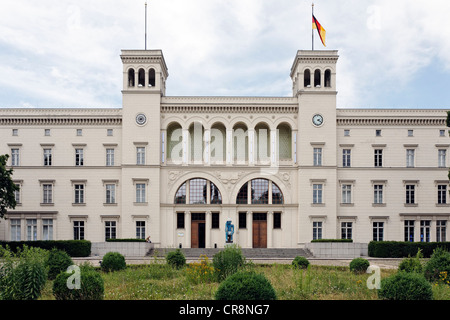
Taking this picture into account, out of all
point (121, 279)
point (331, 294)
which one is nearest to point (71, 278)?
point (121, 279)

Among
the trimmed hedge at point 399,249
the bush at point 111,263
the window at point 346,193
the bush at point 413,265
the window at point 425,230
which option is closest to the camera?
the bush at point 413,265

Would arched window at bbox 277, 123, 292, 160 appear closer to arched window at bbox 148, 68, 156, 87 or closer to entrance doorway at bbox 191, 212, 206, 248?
entrance doorway at bbox 191, 212, 206, 248

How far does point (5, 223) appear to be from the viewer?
40.0 meters

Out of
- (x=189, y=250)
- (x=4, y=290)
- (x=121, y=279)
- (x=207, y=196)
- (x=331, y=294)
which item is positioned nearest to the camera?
(x=4, y=290)

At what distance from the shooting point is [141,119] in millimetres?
40344

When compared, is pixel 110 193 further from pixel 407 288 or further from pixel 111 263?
pixel 407 288

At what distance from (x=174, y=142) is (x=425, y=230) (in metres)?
26.5

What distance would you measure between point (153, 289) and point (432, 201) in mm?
33220

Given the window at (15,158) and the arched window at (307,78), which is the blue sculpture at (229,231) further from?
the window at (15,158)

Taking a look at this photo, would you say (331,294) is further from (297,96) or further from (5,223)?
(5,223)

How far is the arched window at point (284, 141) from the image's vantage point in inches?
1666

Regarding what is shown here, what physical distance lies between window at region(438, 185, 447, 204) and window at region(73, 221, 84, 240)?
35.6m

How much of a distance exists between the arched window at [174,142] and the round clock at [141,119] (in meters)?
2.92

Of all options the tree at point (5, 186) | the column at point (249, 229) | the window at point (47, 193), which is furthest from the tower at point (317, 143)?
the tree at point (5, 186)
